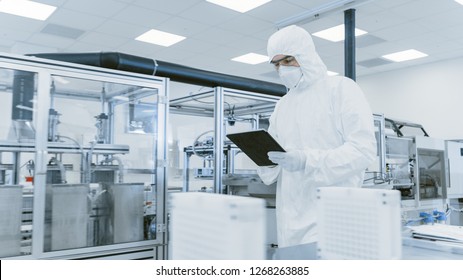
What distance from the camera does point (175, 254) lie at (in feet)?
2.22

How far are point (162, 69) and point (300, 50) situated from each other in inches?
49.5

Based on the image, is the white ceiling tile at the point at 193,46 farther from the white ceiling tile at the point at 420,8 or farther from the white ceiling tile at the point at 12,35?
the white ceiling tile at the point at 420,8

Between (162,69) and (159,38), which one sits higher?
(159,38)

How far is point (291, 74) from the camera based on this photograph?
5.03 ft

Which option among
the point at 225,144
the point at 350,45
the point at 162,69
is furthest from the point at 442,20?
the point at 162,69

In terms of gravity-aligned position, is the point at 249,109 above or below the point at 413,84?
below

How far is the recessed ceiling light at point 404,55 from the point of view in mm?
5684

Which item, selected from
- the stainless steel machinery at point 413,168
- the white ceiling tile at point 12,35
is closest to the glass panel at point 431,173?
the stainless steel machinery at point 413,168

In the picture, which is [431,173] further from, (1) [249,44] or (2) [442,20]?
(1) [249,44]

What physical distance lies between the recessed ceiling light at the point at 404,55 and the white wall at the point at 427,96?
20.1 inches

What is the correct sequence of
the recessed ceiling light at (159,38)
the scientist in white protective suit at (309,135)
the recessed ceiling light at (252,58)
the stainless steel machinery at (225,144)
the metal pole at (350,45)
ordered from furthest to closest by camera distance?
1. the recessed ceiling light at (252,58)
2. the recessed ceiling light at (159,38)
3. the metal pole at (350,45)
4. the stainless steel machinery at (225,144)
5. the scientist in white protective suit at (309,135)

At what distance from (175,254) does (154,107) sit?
1.82m
